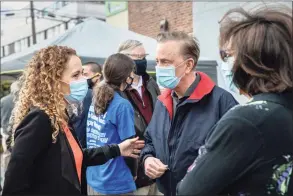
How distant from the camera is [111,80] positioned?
3.79 metres

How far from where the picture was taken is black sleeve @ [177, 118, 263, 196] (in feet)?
4.49

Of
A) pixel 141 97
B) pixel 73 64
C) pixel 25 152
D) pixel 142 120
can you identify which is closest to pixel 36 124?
pixel 25 152

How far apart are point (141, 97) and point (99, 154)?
49.8 inches

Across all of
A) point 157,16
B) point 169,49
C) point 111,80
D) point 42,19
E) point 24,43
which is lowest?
point 24,43

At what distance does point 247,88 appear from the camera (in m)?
1.53

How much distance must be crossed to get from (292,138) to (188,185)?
0.38 m

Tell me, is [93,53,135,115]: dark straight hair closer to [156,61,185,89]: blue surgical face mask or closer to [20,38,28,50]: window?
[156,61,185,89]: blue surgical face mask

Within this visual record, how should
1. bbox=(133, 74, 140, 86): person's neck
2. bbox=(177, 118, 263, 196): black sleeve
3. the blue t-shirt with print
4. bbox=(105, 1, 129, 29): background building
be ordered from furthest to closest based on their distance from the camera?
bbox=(105, 1, 129, 29): background building
bbox=(133, 74, 140, 86): person's neck
the blue t-shirt with print
bbox=(177, 118, 263, 196): black sleeve

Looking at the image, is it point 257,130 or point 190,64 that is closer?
point 257,130

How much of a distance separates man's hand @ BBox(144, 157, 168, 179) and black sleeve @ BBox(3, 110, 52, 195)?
712mm

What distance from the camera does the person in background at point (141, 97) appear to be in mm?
4094

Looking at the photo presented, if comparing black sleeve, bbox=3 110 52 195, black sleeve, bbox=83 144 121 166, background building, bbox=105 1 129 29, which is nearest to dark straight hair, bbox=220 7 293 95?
black sleeve, bbox=3 110 52 195

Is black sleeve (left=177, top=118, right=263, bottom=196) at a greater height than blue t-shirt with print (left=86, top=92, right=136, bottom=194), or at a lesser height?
greater

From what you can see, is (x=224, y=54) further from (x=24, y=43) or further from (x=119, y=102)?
(x=24, y=43)
